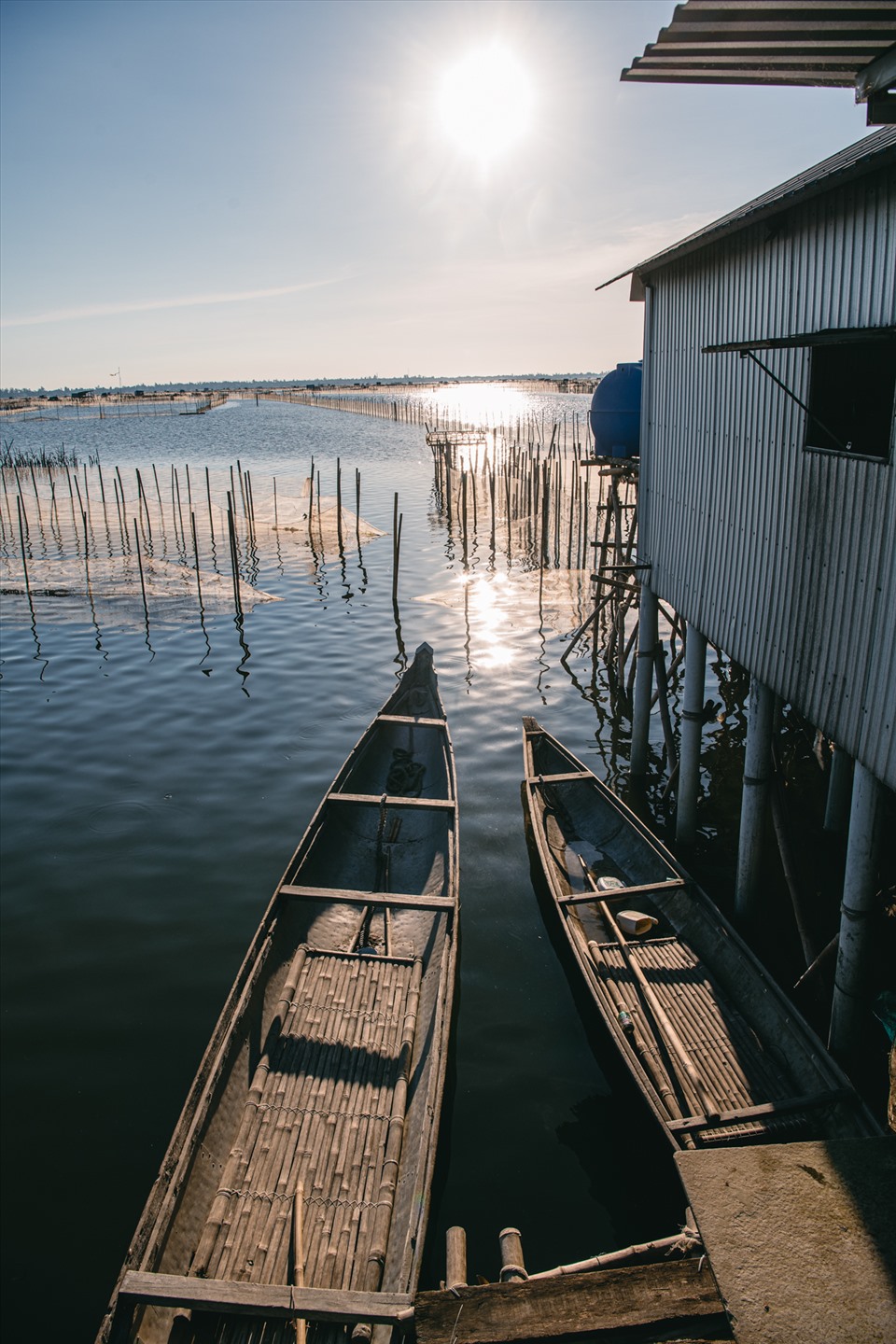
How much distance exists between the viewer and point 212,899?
10.7 m

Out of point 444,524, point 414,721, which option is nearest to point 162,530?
point 444,524

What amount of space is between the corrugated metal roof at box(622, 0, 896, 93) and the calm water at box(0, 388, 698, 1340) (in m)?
7.73

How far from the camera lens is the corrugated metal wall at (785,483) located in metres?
5.80

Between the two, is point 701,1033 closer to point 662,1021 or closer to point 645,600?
point 662,1021

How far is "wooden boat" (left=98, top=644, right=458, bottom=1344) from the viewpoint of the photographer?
4941 mm

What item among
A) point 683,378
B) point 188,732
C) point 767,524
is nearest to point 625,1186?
point 767,524

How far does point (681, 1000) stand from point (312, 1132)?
371 centimetres

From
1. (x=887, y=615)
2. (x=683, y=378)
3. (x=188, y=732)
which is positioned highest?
(x=683, y=378)

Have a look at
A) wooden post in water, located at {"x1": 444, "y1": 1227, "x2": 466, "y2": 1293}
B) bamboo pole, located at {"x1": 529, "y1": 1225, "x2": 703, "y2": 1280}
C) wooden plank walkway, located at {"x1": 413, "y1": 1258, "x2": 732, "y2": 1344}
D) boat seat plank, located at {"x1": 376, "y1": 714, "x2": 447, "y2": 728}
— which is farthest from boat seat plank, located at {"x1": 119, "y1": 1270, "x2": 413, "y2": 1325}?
boat seat plank, located at {"x1": 376, "y1": 714, "x2": 447, "y2": 728}

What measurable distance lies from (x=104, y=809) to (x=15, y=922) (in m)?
2.81

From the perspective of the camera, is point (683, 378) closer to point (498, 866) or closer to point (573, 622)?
point (498, 866)

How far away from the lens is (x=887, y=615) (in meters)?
5.66

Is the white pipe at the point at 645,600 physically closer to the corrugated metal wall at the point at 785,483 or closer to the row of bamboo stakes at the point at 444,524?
the corrugated metal wall at the point at 785,483

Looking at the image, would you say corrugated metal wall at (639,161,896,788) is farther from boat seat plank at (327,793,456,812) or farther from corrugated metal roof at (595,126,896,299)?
boat seat plank at (327,793,456,812)
